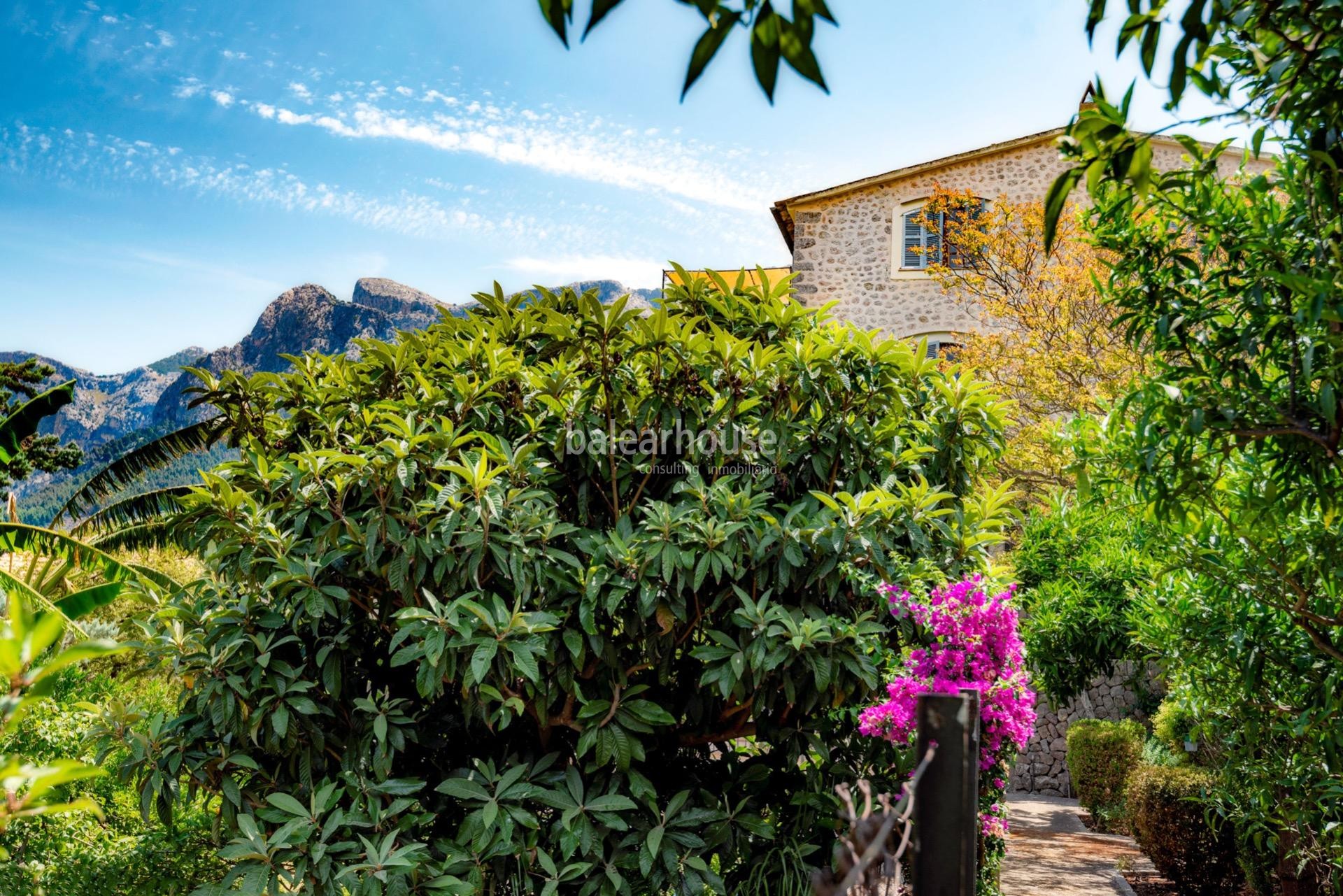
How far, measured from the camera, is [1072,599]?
703cm

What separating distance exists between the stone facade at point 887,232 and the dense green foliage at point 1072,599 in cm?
817

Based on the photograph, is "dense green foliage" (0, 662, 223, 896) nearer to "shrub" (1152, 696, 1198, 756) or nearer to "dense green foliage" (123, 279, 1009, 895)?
"dense green foliage" (123, 279, 1009, 895)

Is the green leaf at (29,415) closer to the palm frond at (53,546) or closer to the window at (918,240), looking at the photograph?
the palm frond at (53,546)

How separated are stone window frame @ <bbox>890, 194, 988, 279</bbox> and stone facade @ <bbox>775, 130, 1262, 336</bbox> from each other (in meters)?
0.02

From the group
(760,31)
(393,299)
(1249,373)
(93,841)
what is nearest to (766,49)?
(760,31)

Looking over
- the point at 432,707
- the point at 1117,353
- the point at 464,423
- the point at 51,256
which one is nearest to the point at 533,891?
the point at 432,707

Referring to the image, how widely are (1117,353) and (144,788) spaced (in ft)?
32.6

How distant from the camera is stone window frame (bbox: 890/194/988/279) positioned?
616 inches

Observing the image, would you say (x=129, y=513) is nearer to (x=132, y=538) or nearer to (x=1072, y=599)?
(x=132, y=538)

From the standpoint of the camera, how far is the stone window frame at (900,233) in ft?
51.4

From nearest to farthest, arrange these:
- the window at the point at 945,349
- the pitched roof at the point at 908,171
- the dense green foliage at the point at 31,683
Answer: the dense green foliage at the point at 31,683
the window at the point at 945,349
the pitched roof at the point at 908,171

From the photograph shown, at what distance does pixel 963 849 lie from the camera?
1528 millimetres

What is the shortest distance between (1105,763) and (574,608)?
9659mm

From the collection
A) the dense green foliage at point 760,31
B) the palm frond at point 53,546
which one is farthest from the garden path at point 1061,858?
the palm frond at point 53,546
